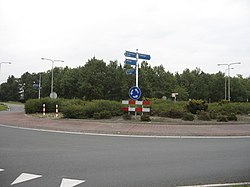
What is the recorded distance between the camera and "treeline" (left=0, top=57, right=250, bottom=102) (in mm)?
62906

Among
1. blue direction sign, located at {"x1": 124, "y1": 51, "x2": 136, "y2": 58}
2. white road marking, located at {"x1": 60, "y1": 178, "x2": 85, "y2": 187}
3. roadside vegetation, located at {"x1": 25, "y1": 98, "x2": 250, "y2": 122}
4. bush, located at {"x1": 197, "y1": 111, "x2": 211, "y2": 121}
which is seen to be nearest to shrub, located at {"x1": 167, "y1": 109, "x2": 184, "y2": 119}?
roadside vegetation, located at {"x1": 25, "y1": 98, "x2": 250, "y2": 122}

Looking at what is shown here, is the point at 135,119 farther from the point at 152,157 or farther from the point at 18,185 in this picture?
the point at 18,185

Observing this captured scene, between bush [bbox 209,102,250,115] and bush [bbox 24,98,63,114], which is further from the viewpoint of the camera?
bush [bbox 24,98,63,114]

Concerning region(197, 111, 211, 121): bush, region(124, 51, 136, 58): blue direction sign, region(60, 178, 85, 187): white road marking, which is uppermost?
region(124, 51, 136, 58): blue direction sign

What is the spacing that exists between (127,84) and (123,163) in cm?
5599

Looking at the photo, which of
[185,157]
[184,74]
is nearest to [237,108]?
[185,157]

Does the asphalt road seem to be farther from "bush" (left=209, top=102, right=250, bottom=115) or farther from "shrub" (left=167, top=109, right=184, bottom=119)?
"bush" (left=209, top=102, right=250, bottom=115)

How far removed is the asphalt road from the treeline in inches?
2041

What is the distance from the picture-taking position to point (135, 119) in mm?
18172

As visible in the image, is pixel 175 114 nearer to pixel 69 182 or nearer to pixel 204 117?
pixel 204 117

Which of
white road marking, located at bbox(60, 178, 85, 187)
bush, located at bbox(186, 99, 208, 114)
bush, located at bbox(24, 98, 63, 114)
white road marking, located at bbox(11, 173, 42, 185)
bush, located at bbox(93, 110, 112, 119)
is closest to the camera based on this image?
white road marking, located at bbox(60, 178, 85, 187)

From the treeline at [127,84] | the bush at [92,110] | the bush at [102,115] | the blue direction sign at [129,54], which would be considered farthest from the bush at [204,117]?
the treeline at [127,84]

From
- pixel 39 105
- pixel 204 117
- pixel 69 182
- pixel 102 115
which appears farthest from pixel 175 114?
pixel 69 182

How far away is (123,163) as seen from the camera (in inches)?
267
